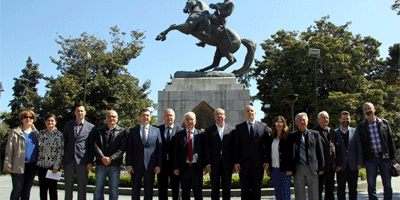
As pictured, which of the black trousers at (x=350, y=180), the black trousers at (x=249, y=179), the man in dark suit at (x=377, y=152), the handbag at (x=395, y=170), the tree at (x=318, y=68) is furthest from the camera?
the tree at (x=318, y=68)

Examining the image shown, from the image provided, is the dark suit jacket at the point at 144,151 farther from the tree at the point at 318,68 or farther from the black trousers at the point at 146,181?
the tree at the point at 318,68

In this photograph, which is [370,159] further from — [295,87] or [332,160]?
[295,87]

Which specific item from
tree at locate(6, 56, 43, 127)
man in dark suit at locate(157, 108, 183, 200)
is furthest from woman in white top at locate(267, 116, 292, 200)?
tree at locate(6, 56, 43, 127)

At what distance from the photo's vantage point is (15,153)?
5.78 meters

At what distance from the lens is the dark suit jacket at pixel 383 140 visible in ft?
19.6

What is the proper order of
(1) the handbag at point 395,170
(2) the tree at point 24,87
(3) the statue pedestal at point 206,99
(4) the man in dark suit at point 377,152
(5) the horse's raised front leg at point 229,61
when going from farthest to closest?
(2) the tree at point 24,87 < (5) the horse's raised front leg at point 229,61 < (3) the statue pedestal at point 206,99 < (4) the man in dark suit at point 377,152 < (1) the handbag at point 395,170

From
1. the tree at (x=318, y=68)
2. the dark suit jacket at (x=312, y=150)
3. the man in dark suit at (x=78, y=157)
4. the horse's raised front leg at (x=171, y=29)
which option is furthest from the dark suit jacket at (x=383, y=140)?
the tree at (x=318, y=68)

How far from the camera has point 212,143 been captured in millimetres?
5863

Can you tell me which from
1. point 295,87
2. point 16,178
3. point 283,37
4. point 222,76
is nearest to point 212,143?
point 16,178

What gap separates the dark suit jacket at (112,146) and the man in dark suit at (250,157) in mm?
2080

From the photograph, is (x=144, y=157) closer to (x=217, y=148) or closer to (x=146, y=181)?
(x=146, y=181)

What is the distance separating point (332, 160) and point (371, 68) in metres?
24.4

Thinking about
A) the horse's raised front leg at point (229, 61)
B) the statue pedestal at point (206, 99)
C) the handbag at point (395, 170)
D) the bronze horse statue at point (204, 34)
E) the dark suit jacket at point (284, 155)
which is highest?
the bronze horse statue at point (204, 34)

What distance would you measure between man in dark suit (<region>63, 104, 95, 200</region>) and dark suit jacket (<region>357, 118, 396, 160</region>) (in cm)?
512
